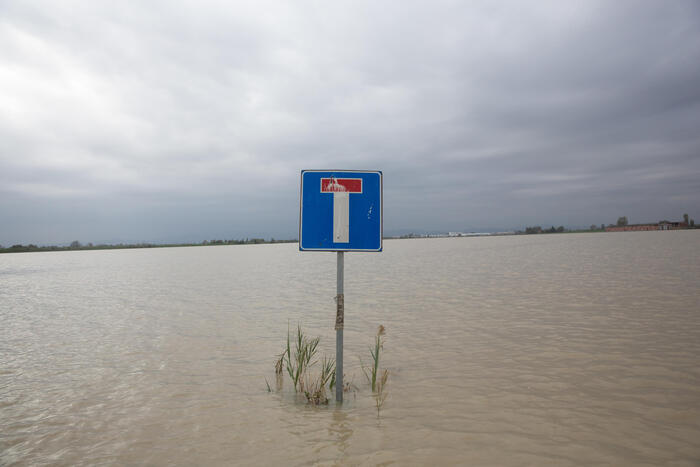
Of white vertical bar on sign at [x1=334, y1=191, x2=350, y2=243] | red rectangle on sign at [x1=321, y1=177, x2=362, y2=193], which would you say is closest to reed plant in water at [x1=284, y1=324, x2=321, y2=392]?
white vertical bar on sign at [x1=334, y1=191, x2=350, y2=243]

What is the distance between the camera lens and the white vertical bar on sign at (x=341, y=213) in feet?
17.8

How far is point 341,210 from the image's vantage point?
547cm

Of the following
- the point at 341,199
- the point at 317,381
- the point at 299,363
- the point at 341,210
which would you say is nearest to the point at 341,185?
the point at 341,199

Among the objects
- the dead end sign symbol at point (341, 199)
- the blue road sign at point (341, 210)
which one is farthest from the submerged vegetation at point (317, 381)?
the dead end sign symbol at point (341, 199)

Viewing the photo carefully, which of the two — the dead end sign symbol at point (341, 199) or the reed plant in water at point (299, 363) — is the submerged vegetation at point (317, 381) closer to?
the reed plant in water at point (299, 363)

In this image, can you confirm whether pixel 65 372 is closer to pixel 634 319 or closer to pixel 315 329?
pixel 315 329

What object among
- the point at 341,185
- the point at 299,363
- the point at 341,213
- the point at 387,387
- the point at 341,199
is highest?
the point at 341,185

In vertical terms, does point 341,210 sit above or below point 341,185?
below

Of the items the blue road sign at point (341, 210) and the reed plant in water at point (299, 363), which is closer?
the blue road sign at point (341, 210)

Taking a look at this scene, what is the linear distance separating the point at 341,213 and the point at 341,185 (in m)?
0.39

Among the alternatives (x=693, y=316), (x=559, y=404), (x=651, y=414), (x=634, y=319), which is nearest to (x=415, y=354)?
(x=559, y=404)

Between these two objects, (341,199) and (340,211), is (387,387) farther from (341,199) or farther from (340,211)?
(341,199)

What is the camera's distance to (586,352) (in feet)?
24.5

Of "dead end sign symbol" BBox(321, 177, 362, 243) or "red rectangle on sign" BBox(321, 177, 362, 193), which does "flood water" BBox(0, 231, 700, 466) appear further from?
"red rectangle on sign" BBox(321, 177, 362, 193)
